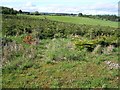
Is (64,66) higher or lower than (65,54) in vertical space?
lower

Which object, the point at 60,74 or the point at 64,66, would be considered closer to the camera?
the point at 60,74

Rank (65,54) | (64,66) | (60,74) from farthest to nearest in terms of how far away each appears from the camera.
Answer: (65,54)
(64,66)
(60,74)

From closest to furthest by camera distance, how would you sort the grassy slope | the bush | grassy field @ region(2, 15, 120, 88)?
1. the grassy slope
2. grassy field @ region(2, 15, 120, 88)
3. the bush

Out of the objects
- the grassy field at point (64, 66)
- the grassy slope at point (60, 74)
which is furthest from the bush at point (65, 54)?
the grassy slope at point (60, 74)

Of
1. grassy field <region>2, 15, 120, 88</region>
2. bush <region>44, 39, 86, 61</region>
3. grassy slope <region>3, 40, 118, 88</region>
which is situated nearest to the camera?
grassy slope <region>3, 40, 118, 88</region>

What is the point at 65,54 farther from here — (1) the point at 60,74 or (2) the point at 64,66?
(1) the point at 60,74

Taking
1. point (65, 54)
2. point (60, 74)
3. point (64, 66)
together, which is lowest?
point (60, 74)

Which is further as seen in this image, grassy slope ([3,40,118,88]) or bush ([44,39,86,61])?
bush ([44,39,86,61])

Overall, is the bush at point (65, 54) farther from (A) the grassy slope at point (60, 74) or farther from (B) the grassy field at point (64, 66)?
(A) the grassy slope at point (60, 74)

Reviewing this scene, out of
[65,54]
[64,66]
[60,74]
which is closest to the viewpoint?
[60,74]

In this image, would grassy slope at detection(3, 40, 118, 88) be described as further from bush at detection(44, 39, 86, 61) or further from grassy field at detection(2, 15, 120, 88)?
bush at detection(44, 39, 86, 61)

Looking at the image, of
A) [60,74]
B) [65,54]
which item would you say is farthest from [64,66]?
[65,54]

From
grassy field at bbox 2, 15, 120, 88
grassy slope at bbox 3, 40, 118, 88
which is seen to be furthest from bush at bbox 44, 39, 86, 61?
grassy slope at bbox 3, 40, 118, 88

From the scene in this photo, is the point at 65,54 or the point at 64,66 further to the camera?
the point at 65,54
